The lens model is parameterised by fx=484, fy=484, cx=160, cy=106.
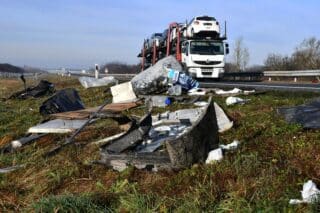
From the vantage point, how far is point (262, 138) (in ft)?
21.8

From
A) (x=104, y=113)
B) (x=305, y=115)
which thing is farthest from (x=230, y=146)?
(x=104, y=113)

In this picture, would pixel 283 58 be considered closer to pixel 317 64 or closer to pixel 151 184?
pixel 317 64

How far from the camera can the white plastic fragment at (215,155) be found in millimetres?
5773

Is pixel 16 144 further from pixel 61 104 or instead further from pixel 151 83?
pixel 151 83

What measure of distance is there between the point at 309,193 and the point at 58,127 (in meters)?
5.88

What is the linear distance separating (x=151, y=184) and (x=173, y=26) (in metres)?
23.3

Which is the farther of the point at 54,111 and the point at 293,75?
the point at 293,75

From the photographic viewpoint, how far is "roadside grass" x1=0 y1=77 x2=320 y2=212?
4676mm

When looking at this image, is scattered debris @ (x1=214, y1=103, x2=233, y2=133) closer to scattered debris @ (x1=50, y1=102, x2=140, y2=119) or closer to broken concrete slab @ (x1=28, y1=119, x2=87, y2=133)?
scattered debris @ (x1=50, y1=102, x2=140, y2=119)

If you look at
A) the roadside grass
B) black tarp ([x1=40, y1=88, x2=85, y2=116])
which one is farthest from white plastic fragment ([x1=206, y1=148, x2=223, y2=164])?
black tarp ([x1=40, y1=88, x2=85, y2=116])

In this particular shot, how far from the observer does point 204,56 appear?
2514 centimetres

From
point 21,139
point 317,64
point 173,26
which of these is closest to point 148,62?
point 173,26

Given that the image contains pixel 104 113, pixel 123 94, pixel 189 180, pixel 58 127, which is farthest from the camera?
pixel 123 94

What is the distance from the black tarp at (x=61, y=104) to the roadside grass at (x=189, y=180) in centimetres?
431
